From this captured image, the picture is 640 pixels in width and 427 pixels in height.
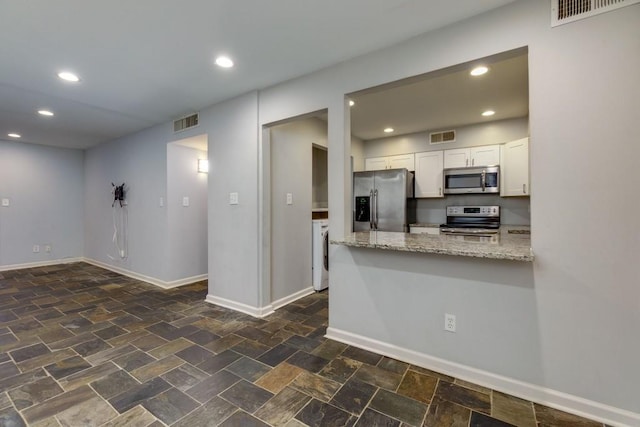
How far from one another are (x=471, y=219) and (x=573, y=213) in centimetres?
271

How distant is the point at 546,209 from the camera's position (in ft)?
5.57

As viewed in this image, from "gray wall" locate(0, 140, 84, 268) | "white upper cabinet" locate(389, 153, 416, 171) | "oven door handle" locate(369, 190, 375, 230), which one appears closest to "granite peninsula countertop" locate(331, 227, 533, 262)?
"oven door handle" locate(369, 190, 375, 230)

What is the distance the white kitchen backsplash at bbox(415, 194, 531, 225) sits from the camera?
396cm

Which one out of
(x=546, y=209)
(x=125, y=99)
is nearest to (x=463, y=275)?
(x=546, y=209)

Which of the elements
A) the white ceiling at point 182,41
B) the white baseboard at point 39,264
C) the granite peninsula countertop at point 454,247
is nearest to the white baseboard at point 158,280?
the white baseboard at point 39,264

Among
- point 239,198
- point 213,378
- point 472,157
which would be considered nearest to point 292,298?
point 239,198

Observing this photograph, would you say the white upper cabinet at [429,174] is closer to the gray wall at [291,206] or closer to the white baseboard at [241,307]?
the gray wall at [291,206]

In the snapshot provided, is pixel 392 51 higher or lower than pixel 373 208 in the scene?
higher

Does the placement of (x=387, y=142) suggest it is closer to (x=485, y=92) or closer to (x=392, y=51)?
(x=485, y=92)

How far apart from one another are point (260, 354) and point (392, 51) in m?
2.63

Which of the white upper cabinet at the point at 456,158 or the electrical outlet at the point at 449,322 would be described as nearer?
the electrical outlet at the point at 449,322

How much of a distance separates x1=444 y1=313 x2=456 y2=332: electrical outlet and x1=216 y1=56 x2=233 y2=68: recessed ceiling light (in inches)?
105

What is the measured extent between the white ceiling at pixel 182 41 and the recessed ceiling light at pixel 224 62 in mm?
61

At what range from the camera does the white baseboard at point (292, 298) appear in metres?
3.32
